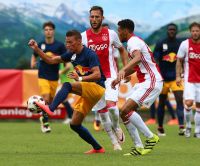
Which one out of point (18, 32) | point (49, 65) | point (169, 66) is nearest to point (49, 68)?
point (49, 65)

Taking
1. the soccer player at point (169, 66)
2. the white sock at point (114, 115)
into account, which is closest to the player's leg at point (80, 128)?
the white sock at point (114, 115)

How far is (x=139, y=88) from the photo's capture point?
39.2 feet

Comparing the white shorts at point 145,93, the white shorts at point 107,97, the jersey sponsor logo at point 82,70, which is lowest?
the white shorts at point 107,97

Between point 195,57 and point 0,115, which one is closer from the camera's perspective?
point 195,57

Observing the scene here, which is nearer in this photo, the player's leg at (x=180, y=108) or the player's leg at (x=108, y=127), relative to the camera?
the player's leg at (x=108, y=127)

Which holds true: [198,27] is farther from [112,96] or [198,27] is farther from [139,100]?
[139,100]

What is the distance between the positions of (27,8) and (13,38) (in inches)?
41.6

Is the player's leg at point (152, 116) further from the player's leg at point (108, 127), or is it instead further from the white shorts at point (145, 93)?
the white shorts at point (145, 93)

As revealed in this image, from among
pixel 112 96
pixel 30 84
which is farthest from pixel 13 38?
pixel 112 96

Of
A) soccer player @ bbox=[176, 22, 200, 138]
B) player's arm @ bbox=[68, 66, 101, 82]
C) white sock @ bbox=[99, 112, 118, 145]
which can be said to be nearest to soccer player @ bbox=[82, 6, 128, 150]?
white sock @ bbox=[99, 112, 118, 145]

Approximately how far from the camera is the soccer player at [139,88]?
11.7 metres

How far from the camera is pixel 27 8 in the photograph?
2542cm

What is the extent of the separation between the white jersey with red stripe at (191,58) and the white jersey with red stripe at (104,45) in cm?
252

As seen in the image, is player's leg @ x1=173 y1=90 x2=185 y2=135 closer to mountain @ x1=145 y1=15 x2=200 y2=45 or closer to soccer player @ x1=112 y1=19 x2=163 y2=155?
soccer player @ x1=112 y1=19 x2=163 y2=155
